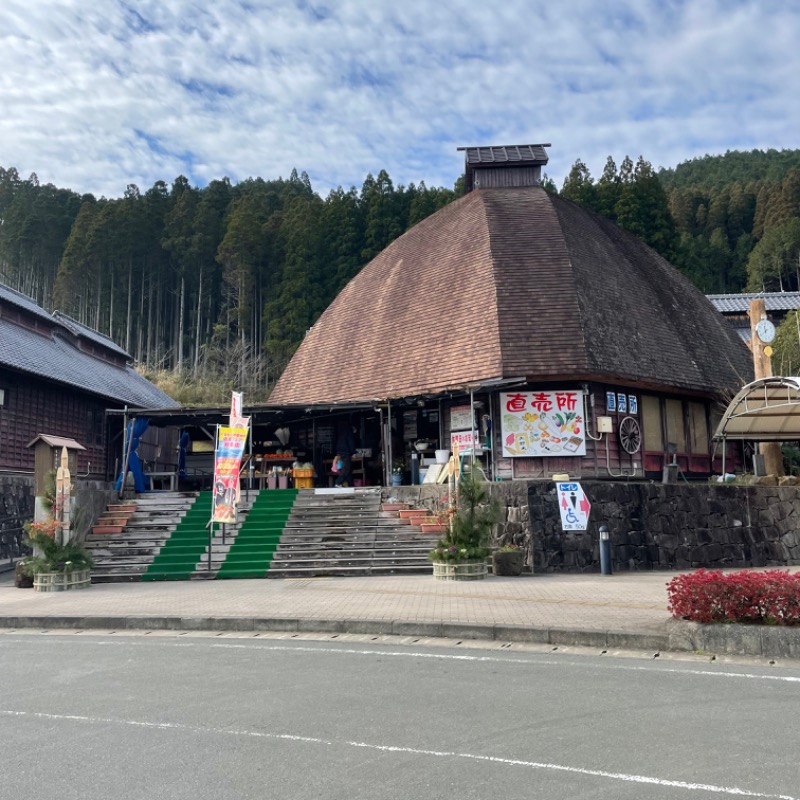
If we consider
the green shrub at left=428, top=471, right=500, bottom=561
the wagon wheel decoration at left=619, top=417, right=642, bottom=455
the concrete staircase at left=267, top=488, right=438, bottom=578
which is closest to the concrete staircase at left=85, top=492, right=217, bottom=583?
the concrete staircase at left=267, top=488, right=438, bottom=578

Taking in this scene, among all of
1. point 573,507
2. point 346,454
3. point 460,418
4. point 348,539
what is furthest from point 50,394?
point 573,507

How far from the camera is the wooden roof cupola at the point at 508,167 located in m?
30.4

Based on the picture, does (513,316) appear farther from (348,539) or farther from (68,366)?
(68,366)

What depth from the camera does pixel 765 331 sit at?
18719 mm

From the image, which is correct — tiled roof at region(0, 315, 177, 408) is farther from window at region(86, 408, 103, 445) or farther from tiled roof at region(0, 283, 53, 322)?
window at region(86, 408, 103, 445)

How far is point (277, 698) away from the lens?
20.3 feet

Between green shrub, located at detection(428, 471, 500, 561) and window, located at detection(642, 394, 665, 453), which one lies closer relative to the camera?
green shrub, located at detection(428, 471, 500, 561)

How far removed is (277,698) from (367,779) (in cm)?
212

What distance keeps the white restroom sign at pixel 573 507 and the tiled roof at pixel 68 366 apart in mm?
15667

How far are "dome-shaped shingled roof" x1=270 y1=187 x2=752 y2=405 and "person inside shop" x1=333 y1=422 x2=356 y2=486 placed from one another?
3.85ft

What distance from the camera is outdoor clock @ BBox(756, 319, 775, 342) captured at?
18594mm

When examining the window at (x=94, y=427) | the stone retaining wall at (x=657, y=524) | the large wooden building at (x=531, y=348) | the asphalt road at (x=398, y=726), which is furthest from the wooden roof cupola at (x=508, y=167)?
the asphalt road at (x=398, y=726)

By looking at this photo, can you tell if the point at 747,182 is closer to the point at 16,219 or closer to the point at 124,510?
the point at 16,219

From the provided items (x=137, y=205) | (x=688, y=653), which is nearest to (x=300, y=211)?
(x=137, y=205)
